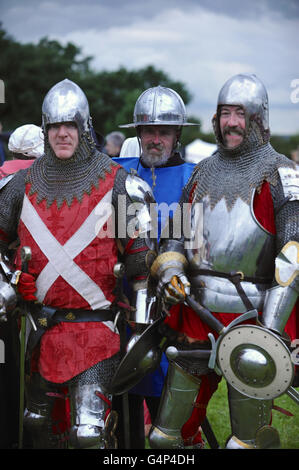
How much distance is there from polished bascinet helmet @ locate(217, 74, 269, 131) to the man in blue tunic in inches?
27.8

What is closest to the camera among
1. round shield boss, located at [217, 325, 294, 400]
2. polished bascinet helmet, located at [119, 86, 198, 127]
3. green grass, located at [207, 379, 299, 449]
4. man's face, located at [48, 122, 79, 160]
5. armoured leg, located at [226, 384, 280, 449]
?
round shield boss, located at [217, 325, 294, 400]

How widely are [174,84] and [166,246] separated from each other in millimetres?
41190

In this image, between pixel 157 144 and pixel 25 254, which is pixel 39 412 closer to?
pixel 25 254

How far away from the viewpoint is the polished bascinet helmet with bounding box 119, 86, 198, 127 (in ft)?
13.9

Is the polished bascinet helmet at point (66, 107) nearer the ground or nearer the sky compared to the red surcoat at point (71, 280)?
nearer the sky

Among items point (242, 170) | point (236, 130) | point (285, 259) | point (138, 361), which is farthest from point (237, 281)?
point (236, 130)

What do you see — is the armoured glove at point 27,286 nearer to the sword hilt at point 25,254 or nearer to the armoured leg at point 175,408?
the sword hilt at point 25,254

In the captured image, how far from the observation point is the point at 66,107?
3.66 metres

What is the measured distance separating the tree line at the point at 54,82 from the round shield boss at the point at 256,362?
2830cm

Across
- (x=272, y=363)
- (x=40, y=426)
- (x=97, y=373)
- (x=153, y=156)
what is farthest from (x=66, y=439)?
(x=153, y=156)

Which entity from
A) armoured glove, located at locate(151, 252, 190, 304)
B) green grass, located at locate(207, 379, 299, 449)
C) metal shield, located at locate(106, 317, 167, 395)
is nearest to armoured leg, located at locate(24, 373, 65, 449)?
metal shield, located at locate(106, 317, 167, 395)

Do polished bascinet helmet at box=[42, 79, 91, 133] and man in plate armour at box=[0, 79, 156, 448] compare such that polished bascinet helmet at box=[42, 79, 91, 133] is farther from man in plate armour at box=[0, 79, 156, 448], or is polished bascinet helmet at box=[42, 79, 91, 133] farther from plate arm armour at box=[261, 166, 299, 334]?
plate arm armour at box=[261, 166, 299, 334]

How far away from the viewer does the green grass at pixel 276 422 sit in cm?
493

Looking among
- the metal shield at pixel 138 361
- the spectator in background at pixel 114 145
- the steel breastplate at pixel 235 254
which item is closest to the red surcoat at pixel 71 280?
the metal shield at pixel 138 361
